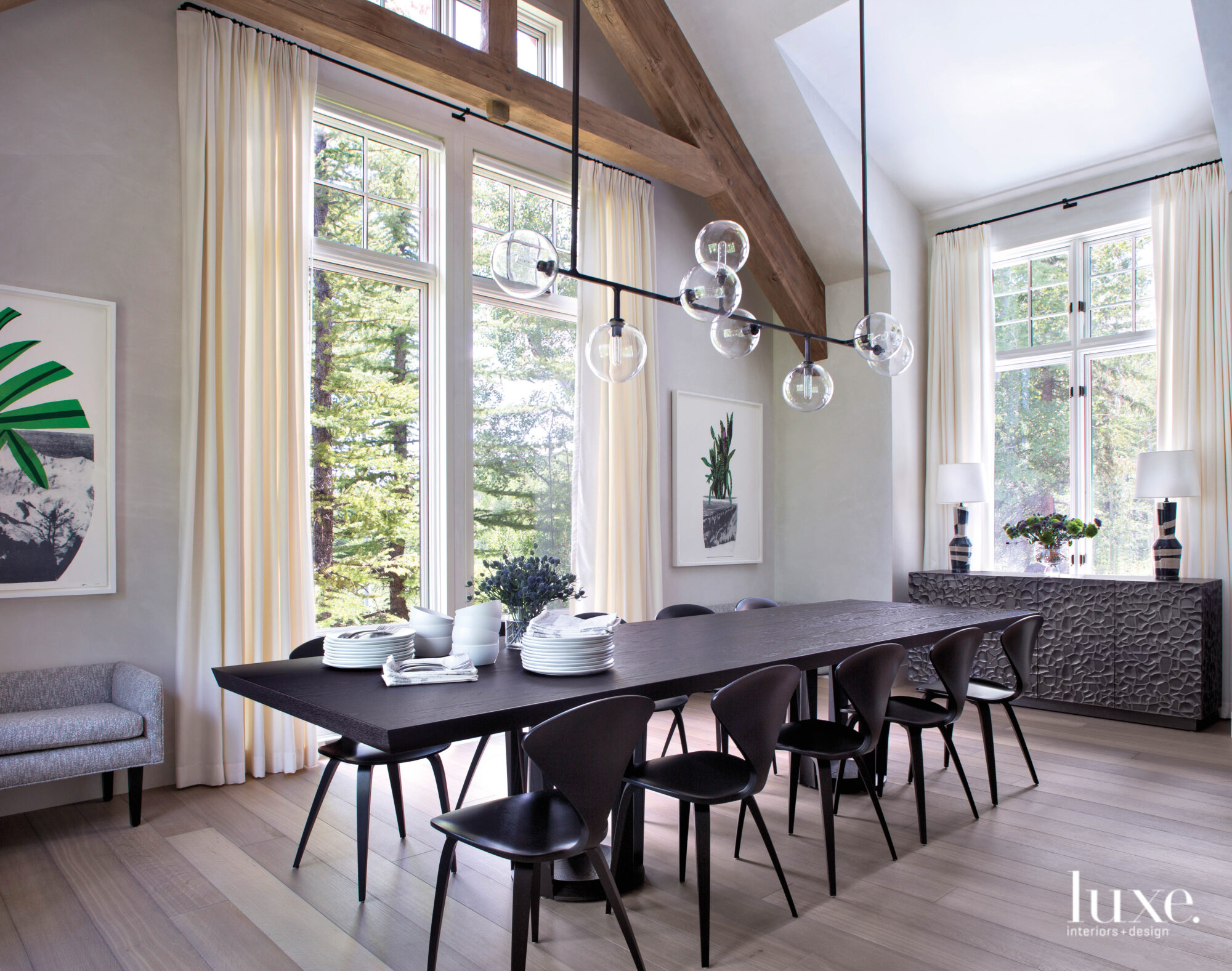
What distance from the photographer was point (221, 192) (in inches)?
154

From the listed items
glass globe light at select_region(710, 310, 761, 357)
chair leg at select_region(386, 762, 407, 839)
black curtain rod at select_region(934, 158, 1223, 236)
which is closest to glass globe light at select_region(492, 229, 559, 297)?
glass globe light at select_region(710, 310, 761, 357)

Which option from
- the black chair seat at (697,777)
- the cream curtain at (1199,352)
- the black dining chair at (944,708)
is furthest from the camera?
the cream curtain at (1199,352)

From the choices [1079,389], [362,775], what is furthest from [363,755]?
[1079,389]

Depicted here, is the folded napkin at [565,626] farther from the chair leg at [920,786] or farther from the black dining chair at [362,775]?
the chair leg at [920,786]

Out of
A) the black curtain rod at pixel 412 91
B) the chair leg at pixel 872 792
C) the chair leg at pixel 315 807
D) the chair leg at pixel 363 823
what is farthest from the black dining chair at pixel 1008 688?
the black curtain rod at pixel 412 91

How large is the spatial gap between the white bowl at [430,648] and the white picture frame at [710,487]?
3.54 metres

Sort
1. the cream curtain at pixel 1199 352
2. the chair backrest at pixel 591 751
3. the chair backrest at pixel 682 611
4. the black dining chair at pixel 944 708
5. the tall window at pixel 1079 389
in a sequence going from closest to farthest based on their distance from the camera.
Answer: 1. the chair backrest at pixel 591 751
2. the black dining chair at pixel 944 708
3. the chair backrest at pixel 682 611
4. the cream curtain at pixel 1199 352
5. the tall window at pixel 1079 389

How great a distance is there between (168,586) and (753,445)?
14.5 ft

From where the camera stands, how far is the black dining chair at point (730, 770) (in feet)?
7.35

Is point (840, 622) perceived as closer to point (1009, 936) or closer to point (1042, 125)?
point (1009, 936)

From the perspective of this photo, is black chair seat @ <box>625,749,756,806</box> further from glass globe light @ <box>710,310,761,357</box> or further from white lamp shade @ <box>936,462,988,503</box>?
white lamp shade @ <box>936,462,988,503</box>

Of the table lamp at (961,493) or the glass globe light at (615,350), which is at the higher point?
the glass globe light at (615,350)

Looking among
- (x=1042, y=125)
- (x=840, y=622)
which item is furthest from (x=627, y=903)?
(x=1042, y=125)

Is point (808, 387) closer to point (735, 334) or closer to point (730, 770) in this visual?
point (735, 334)
